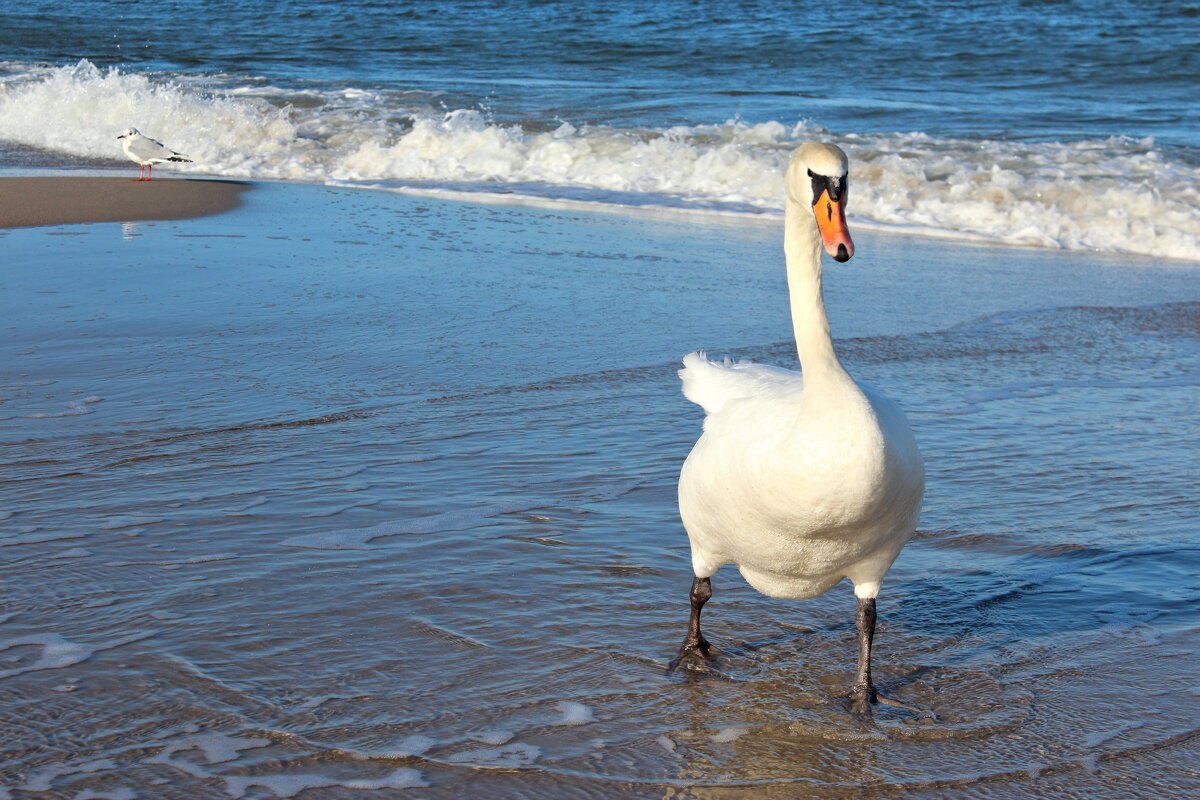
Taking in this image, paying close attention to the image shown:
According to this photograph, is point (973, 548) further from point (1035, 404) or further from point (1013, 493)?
point (1035, 404)

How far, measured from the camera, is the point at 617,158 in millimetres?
15172

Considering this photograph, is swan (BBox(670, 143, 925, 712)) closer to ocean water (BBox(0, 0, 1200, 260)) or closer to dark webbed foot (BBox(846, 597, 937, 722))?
dark webbed foot (BBox(846, 597, 937, 722))

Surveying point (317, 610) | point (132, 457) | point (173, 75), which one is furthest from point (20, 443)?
point (173, 75)

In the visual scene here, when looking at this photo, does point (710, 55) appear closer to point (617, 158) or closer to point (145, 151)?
point (617, 158)

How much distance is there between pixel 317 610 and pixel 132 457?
1506 mm

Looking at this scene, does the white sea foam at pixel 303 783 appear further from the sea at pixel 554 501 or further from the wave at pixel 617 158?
the wave at pixel 617 158

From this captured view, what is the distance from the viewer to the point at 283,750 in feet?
9.33

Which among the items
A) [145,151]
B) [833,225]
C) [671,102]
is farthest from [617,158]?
[833,225]

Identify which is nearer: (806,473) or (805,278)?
(806,473)

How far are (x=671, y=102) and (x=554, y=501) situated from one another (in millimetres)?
16273

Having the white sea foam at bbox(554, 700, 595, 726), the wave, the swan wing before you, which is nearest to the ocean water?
the wave

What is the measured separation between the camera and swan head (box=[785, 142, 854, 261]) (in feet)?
9.70

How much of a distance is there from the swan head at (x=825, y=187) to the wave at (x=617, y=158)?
8.62 m

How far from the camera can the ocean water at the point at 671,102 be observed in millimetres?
12977
